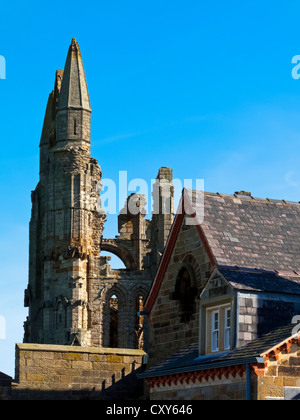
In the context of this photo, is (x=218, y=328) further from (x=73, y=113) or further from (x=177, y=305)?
(x=73, y=113)

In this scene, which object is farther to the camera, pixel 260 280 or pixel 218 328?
pixel 218 328

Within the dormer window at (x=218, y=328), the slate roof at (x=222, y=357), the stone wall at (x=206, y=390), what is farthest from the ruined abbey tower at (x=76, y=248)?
the stone wall at (x=206, y=390)

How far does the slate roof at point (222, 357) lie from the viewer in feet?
76.5

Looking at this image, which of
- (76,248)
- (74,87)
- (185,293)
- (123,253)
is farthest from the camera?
(123,253)

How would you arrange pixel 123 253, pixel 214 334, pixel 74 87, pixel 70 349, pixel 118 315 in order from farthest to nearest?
pixel 123 253, pixel 118 315, pixel 74 87, pixel 70 349, pixel 214 334

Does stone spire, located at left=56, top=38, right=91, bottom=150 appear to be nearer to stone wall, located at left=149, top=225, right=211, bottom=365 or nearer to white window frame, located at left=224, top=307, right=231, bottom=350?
stone wall, located at left=149, top=225, right=211, bottom=365

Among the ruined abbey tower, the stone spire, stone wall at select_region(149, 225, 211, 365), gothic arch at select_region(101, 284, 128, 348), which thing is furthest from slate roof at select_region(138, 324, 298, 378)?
gothic arch at select_region(101, 284, 128, 348)

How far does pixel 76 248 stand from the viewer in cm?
8162

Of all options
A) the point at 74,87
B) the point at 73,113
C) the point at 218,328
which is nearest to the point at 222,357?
the point at 218,328

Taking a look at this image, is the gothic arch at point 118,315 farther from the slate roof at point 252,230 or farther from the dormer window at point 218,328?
the dormer window at point 218,328

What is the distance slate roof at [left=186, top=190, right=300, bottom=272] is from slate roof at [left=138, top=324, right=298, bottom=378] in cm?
239

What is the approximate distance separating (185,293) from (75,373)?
353cm
